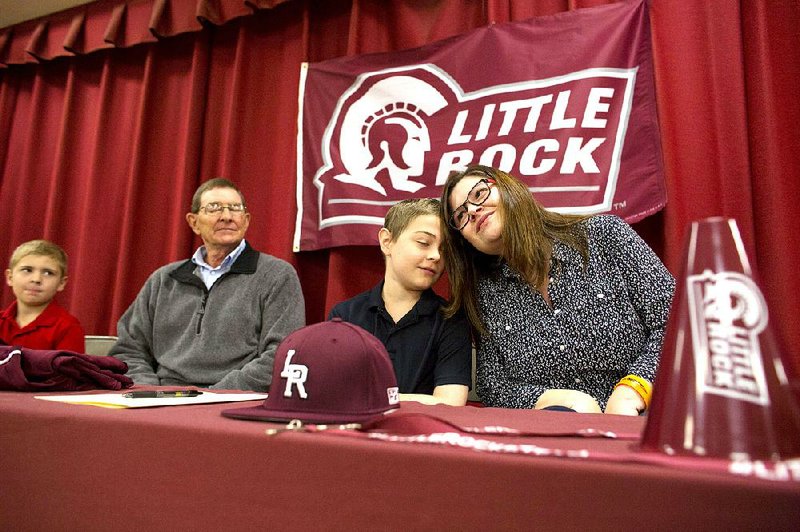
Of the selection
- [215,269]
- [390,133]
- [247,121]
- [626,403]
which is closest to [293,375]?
[626,403]

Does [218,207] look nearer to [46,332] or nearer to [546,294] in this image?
[46,332]

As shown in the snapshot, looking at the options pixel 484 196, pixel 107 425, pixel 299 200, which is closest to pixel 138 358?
pixel 299 200

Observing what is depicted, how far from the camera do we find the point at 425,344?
1.53m

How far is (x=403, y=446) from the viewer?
48 cm

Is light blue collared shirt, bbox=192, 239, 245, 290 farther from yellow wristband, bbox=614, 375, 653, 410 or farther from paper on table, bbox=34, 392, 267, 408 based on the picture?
yellow wristband, bbox=614, 375, 653, 410

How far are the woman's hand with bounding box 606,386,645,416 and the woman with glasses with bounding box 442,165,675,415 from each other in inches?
3.6

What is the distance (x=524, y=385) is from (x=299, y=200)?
4.85ft

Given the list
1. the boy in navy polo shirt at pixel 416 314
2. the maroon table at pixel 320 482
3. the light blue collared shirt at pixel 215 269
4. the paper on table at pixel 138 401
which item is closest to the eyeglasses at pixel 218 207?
the light blue collared shirt at pixel 215 269

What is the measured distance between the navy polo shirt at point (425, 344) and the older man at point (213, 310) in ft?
1.74

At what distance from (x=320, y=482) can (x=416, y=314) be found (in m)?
1.08

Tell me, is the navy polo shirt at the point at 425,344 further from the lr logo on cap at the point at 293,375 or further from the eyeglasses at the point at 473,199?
the lr logo on cap at the point at 293,375

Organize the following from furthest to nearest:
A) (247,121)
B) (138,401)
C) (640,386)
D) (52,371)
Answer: (247,121), (640,386), (52,371), (138,401)

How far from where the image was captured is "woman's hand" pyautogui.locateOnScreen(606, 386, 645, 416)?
111 centimetres

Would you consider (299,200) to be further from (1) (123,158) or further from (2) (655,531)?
(2) (655,531)
